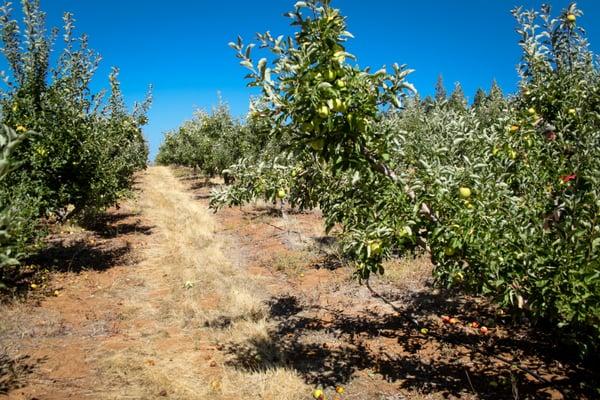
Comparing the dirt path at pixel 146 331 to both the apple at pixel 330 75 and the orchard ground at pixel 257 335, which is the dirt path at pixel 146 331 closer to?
the orchard ground at pixel 257 335

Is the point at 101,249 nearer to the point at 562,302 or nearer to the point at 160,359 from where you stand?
the point at 160,359

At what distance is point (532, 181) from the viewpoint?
3.61 meters

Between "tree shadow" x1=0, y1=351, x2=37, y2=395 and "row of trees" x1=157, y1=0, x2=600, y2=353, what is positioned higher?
"row of trees" x1=157, y1=0, x2=600, y2=353

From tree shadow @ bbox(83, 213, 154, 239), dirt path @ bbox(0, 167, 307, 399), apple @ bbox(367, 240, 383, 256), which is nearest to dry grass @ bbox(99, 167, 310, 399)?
dirt path @ bbox(0, 167, 307, 399)

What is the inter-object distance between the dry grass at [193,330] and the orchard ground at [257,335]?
0.08ft

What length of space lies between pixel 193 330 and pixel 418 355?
3.61 meters

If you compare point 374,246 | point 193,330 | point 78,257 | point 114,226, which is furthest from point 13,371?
point 114,226

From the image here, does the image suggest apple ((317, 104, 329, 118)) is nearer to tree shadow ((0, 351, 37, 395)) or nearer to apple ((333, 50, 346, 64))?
apple ((333, 50, 346, 64))

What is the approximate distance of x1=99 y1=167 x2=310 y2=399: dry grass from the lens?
196 inches

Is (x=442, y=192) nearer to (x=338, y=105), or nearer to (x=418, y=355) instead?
(x=338, y=105)

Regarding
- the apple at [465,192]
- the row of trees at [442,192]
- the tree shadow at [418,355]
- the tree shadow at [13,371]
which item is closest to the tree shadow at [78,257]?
the tree shadow at [13,371]

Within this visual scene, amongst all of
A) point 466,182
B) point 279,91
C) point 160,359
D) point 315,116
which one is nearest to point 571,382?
point 466,182

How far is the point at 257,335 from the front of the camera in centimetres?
640

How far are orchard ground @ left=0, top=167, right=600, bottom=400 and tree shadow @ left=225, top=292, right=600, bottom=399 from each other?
0.02m
